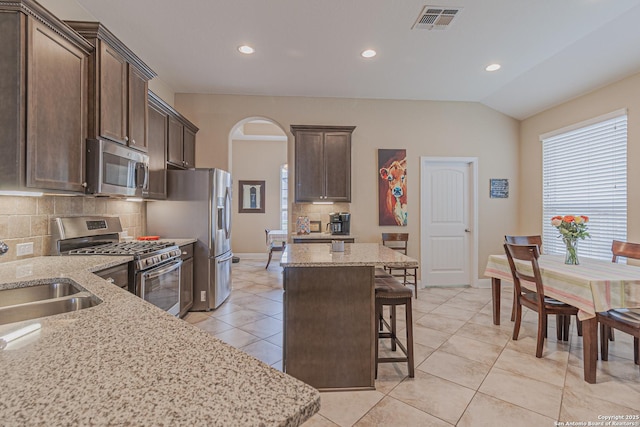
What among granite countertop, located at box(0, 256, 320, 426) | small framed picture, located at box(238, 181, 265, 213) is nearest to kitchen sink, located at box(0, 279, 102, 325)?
granite countertop, located at box(0, 256, 320, 426)

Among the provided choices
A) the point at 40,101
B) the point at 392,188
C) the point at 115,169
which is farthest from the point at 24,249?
the point at 392,188

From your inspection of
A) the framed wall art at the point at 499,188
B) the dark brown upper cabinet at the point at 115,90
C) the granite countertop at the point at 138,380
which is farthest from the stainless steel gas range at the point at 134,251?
the framed wall art at the point at 499,188

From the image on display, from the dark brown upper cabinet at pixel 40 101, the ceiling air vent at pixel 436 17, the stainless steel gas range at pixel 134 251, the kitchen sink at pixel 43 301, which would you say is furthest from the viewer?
the ceiling air vent at pixel 436 17

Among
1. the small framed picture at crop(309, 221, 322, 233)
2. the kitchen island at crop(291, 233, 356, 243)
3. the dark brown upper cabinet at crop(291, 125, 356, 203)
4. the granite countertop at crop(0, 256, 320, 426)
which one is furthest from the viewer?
the small framed picture at crop(309, 221, 322, 233)

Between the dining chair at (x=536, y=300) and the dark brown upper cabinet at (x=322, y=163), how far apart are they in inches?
90.2

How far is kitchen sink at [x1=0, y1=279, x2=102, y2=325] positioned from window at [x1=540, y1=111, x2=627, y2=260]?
4.73 metres

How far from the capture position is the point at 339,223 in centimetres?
451

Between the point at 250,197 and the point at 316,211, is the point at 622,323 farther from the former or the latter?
the point at 250,197

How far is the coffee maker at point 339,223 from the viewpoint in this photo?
14.7 feet

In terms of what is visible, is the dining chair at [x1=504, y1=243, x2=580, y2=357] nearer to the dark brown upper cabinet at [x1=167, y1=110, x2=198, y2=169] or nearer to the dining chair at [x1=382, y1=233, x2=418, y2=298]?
the dining chair at [x1=382, y1=233, x2=418, y2=298]

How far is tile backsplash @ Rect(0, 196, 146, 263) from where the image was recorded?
2010 millimetres

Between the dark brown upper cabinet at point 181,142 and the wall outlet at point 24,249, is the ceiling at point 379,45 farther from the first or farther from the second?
the wall outlet at point 24,249

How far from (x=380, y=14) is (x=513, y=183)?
12.0ft

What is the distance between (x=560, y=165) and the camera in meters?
4.25
